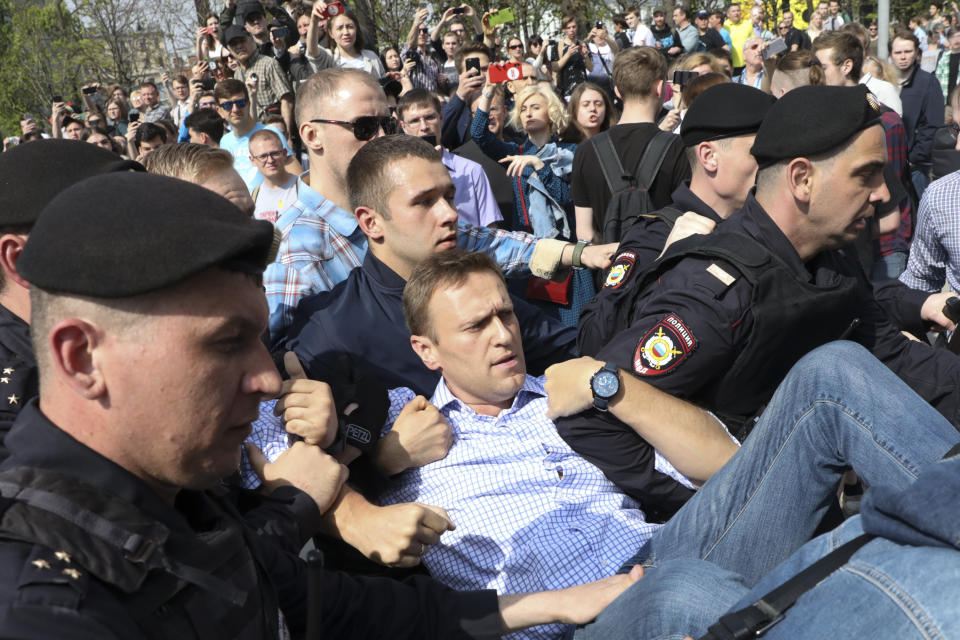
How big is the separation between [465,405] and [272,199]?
3880 millimetres

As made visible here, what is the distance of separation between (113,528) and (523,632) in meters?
1.38

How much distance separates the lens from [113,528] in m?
1.28

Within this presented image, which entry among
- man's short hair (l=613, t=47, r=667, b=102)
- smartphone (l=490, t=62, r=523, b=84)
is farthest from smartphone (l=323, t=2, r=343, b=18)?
man's short hair (l=613, t=47, r=667, b=102)

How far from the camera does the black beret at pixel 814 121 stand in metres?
3.08

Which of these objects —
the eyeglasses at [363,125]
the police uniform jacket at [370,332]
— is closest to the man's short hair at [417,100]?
the eyeglasses at [363,125]

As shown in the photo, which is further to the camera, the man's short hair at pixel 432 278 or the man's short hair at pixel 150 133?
the man's short hair at pixel 150 133

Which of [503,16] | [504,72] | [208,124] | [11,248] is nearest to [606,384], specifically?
[11,248]

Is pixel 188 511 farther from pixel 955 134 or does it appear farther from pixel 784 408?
pixel 955 134

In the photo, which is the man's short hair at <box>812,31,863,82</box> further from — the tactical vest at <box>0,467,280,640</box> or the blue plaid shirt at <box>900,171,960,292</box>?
the tactical vest at <box>0,467,280,640</box>

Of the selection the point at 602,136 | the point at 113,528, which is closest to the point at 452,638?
the point at 113,528

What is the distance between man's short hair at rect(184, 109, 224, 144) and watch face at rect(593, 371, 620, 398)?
6.33 m

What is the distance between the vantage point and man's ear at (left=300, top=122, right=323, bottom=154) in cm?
452

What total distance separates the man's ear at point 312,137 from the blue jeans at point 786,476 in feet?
9.43

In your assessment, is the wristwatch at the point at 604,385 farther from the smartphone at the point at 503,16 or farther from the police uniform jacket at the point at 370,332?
the smartphone at the point at 503,16
